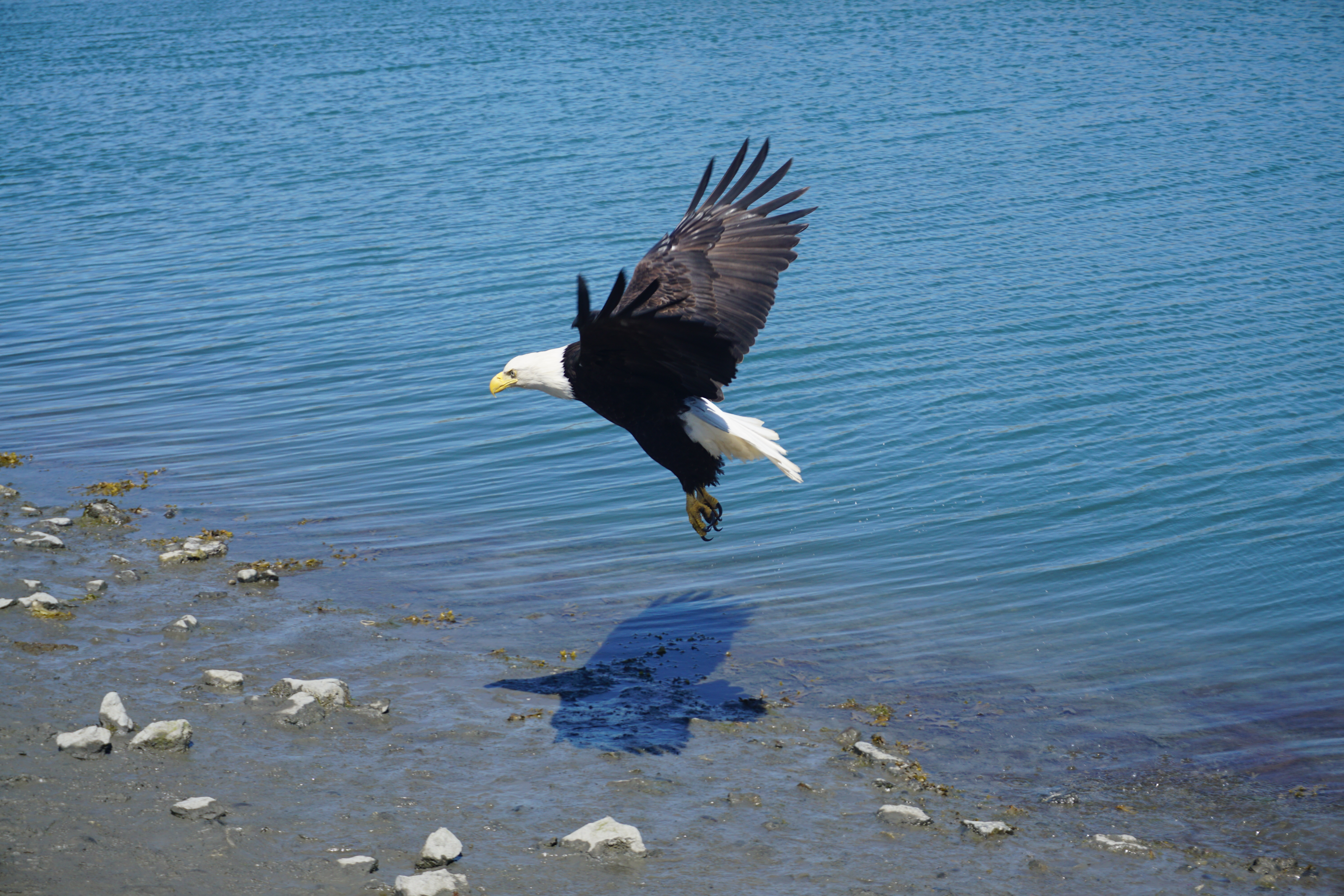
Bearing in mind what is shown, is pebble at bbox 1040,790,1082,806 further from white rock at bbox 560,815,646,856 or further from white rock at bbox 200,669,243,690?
white rock at bbox 200,669,243,690

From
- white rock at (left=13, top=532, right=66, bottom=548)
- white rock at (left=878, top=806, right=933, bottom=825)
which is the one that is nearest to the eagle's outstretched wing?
white rock at (left=878, top=806, right=933, bottom=825)

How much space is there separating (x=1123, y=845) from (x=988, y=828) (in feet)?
1.81

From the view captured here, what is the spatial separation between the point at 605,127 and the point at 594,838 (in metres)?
21.5

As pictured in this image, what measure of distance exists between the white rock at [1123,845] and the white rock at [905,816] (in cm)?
69

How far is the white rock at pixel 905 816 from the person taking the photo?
4.97 m

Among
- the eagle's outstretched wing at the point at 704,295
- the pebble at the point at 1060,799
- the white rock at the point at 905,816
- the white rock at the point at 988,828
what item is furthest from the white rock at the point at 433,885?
the pebble at the point at 1060,799

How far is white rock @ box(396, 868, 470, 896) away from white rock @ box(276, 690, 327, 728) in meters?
1.41

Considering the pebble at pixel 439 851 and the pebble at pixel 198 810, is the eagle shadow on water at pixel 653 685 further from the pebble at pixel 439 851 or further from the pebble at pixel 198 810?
the pebble at pixel 198 810

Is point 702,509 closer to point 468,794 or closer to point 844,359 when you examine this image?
point 468,794

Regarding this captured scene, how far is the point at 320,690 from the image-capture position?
18.3 ft

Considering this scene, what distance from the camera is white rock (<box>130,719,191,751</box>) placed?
16.2ft

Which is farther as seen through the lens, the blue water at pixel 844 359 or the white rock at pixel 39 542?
the blue water at pixel 844 359

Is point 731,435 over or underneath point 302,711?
over

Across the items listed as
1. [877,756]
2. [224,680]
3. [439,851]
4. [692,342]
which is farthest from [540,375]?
[439,851]
